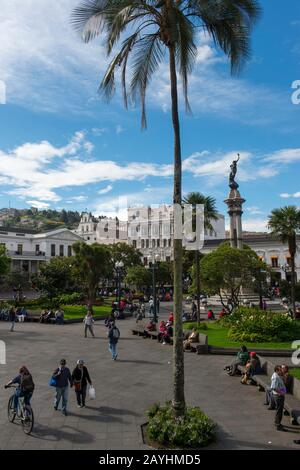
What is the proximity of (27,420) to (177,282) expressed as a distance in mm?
4523

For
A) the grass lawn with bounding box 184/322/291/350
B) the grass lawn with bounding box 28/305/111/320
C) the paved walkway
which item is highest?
the grass lawn with bounding box 28/305/111/320

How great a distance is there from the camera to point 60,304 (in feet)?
127

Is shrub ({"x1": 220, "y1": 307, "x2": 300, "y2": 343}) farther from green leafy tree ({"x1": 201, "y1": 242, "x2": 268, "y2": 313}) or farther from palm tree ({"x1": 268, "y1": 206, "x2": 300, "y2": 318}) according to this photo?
palm tree ({"x1": 268, "y1": 206, "x2": 300, "y2": 318})

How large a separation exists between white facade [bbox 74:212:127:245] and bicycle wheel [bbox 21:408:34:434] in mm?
82015

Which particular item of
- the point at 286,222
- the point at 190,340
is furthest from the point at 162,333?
the point at 286,222

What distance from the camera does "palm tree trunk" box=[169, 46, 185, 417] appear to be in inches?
356

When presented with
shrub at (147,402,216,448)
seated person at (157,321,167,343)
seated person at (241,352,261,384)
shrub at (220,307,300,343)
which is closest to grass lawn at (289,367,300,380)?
seated person at (241,352,261,384)

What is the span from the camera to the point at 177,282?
9.29 meters

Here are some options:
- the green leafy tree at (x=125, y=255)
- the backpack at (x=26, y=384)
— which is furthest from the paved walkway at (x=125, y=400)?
the green leafy tree at (x=125, y=255)

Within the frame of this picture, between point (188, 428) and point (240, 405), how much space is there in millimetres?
3356

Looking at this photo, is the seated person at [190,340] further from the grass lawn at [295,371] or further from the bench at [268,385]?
the grass lawn at [295,371]

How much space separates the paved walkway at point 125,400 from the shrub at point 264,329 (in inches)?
129

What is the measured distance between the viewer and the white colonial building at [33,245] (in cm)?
7325
